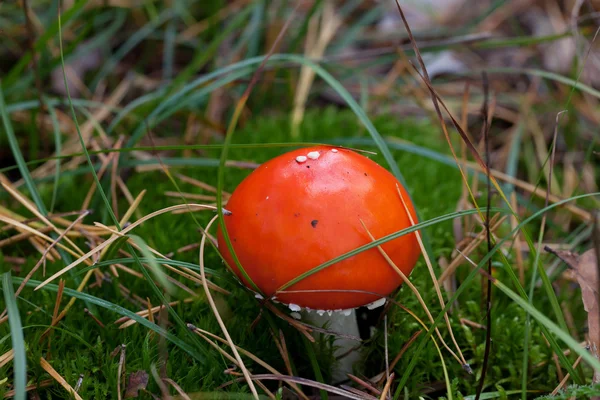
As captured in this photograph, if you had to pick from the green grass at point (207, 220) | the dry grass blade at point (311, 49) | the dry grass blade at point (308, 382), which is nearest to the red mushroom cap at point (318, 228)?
the green grass at point (207, 220)

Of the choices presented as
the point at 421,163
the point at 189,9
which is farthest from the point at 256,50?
the point at 421,163

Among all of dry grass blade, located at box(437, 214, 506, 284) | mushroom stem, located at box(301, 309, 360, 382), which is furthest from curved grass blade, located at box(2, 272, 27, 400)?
dry grass blade, located at box(437, 214, 506, 284)

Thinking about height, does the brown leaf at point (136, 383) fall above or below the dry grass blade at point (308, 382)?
below

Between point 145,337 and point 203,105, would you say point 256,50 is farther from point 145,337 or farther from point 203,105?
point 145,337

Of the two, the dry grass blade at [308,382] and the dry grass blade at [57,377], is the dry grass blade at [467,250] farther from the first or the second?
the dry grass blade at [57,377]

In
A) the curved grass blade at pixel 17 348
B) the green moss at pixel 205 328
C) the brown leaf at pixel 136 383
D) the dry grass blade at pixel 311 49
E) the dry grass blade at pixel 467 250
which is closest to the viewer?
the curved grass blade at pixel 17 348

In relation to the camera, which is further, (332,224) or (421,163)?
(421,163)

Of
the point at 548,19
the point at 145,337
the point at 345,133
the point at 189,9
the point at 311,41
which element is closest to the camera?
the point at 145,337

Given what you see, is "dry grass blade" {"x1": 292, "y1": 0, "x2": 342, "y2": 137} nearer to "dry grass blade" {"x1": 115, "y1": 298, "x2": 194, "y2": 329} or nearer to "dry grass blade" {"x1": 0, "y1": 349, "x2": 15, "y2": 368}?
"dry grass blade" {"x1": 115, "y1": 298, "x2": 194, "y2": 329}
